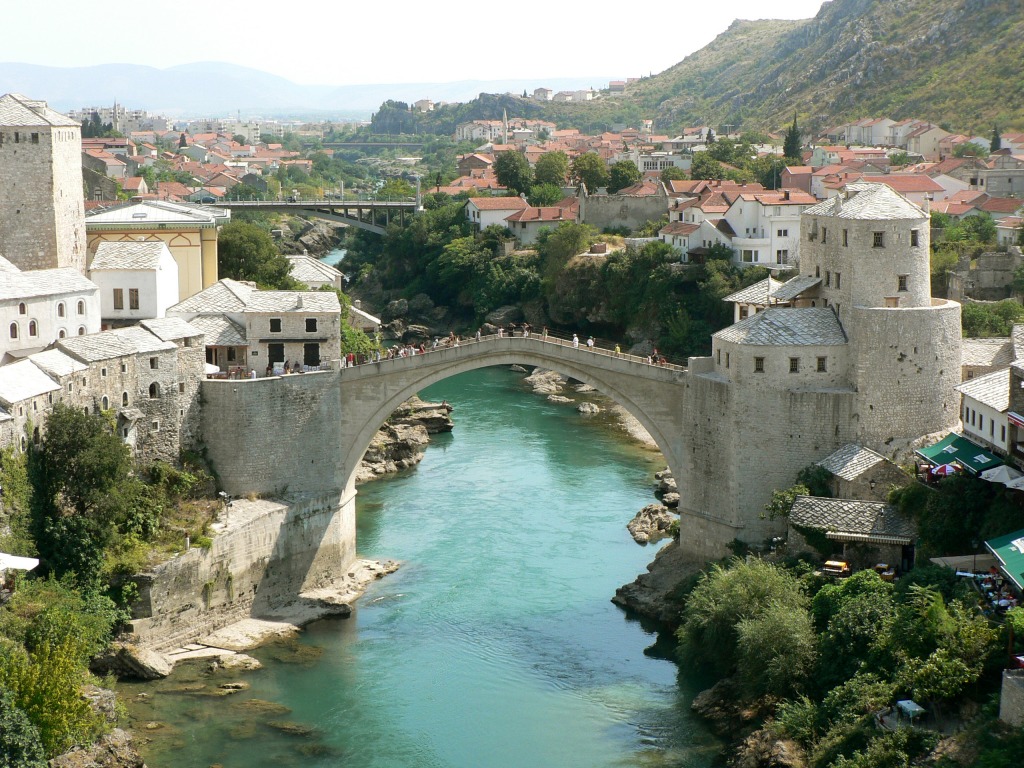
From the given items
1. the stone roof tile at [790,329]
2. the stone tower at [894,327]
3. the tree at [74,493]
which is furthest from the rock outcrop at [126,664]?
the stone tower at [894,327]

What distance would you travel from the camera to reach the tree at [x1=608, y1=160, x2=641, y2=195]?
252 feet

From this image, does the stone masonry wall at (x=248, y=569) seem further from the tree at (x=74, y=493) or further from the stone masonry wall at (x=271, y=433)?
the tree at (x=74, y=493)

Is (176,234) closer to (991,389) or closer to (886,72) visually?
(991,389)

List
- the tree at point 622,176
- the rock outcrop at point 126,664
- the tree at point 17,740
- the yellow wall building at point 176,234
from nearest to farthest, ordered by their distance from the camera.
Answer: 1. the tree at point 17,740
2. the rock outcrop at point 126,664
3. the yellow wall building at point 176,234
4. the tree at point 622,176

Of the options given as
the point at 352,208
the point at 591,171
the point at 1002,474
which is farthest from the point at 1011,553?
the point at 352,208

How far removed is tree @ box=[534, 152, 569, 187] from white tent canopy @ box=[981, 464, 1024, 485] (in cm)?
5383

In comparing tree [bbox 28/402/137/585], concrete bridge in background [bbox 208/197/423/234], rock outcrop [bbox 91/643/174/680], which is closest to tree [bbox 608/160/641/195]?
concrete bridge in background [bbox 208/197/423/234]

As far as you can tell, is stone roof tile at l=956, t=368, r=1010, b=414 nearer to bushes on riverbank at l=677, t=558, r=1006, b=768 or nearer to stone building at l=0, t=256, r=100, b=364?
bushes on riverbank at l=677, t=558, r=1006, b=768

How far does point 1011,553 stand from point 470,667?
1216 centimetres

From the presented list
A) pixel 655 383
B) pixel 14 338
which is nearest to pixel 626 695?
pixel 655 383

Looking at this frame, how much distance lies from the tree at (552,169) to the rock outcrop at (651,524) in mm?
42133

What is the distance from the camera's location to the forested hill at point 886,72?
287ft

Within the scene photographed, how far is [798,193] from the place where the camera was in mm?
61125

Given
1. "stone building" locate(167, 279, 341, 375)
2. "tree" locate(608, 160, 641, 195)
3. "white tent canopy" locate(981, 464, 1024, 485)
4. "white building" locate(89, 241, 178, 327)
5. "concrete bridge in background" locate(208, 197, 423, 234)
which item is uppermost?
"tree" locate(608, 160, 641, 195)
